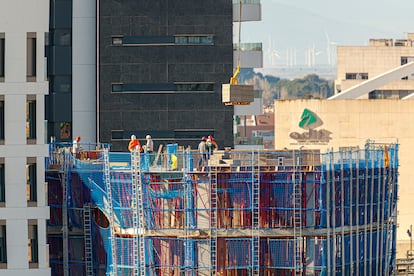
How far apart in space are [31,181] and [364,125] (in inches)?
3093

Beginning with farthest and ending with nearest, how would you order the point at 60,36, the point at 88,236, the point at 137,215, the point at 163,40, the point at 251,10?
the point at 251,10, the point at 60,36, the point at 163,40, the point at 88,236, the point at 137,215

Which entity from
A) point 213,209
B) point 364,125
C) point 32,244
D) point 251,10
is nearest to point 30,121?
point 32,244

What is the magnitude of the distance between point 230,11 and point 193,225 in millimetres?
36958

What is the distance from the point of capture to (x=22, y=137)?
71.1m

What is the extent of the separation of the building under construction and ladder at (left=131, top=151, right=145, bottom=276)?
4cm

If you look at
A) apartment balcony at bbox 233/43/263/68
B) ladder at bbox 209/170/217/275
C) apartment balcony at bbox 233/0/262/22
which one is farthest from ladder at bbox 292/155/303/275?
apartment balcony at bbox 233/43/263/68

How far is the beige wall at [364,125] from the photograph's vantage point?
14725 centimetres

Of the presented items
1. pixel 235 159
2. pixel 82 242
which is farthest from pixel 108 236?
pixel 235 159

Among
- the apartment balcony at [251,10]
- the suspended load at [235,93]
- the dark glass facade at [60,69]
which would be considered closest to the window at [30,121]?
the suspended load at [235,93]

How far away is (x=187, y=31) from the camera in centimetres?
10775

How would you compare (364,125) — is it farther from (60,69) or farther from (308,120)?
(60,69)

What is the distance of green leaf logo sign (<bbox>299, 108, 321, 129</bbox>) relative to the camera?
483 ft

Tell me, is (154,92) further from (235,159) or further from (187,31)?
(235,159)

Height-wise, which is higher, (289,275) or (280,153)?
(280,153)
